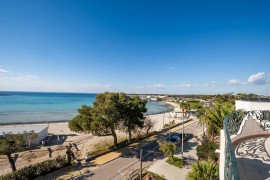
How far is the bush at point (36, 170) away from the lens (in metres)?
16.0

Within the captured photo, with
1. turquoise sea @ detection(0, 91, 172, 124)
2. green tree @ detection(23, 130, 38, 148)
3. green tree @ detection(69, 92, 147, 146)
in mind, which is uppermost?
green tree @ detection(69, 92, 147, 146)

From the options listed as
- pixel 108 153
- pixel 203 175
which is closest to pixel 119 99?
pixel 108 153

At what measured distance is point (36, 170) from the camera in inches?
682

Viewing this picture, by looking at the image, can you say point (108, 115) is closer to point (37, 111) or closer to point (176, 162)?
point (176, 162)

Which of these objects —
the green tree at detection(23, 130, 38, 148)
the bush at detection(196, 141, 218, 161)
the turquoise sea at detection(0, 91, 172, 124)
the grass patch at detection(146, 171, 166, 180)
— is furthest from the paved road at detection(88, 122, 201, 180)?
the turquoise sea at detection(0, 91, 172, 124)

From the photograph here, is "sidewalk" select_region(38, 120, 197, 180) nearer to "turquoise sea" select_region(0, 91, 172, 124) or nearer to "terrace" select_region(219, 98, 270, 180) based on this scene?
"terrace" select_region(219, 98, 270, 180)

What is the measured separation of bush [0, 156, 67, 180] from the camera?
1600 centimetres

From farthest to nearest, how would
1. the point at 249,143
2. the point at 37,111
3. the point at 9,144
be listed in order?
the point at 37,111 → the point at 9,144 → the point at 249,143

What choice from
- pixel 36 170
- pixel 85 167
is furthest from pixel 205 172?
pixel 36 170

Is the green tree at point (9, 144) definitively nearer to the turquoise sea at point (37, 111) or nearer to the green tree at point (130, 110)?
the green tree at point (130, 110)

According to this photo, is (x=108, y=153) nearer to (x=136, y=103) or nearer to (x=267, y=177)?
(x=136, y=103)

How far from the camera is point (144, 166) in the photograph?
19172 millimetres

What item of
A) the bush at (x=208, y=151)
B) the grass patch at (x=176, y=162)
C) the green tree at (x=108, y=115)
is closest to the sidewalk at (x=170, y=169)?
the grass patch at (x=176, y=162)

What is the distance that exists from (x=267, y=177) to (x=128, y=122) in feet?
70.3
